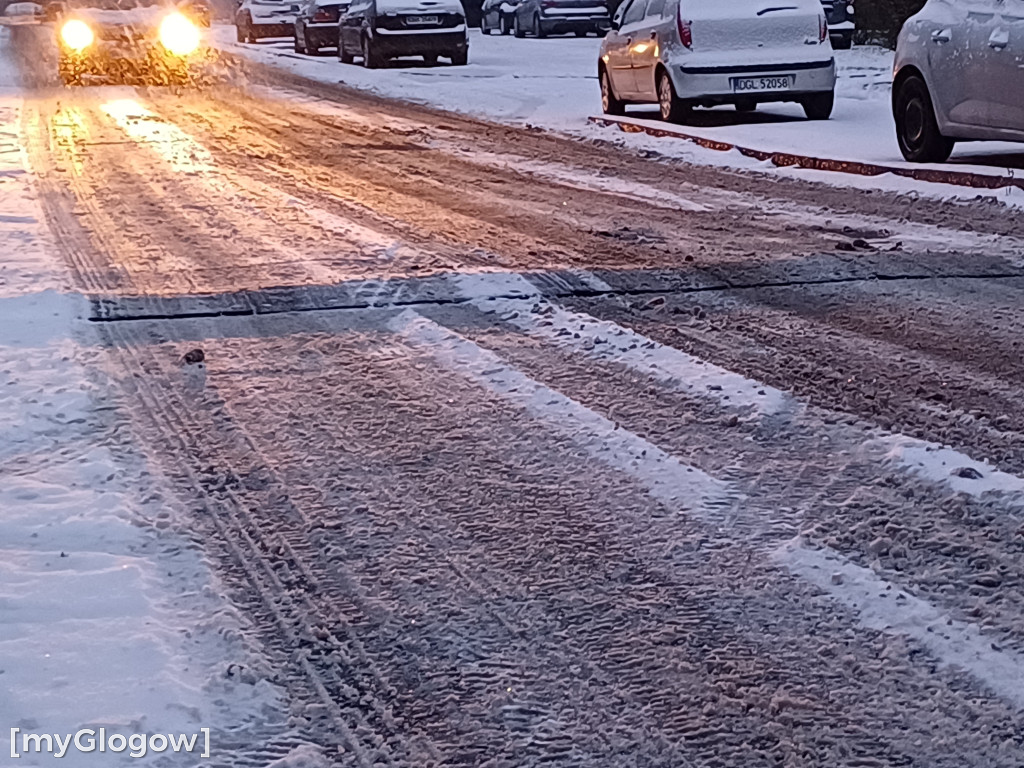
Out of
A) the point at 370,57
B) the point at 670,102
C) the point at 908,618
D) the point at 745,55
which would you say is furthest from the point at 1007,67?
the point at 370,57

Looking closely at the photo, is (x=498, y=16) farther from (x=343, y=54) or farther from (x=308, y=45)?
(x=343, y=54)

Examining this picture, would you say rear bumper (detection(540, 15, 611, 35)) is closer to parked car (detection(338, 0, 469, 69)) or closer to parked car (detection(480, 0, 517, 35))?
parked car (detection(480, 0, 517, 35))

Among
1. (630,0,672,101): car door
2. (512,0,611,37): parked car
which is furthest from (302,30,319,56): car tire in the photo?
(630,0,672,101): car door

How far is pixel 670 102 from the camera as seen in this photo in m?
14.9

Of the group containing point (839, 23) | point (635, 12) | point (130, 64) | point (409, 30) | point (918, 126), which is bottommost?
point (918, 126)

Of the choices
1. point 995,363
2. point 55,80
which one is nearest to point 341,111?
point 55,80

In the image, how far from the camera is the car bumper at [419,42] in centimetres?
2511

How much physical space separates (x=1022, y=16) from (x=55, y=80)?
16.6 meters

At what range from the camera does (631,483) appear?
412 centimetres

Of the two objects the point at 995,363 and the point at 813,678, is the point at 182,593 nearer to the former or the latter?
the point at 813,678

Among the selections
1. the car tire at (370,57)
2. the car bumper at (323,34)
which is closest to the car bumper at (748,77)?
the car tire at (370,57)

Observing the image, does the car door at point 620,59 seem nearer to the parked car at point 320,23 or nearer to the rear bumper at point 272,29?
the parked car at point 320,23

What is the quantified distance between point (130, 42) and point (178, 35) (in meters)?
3.15

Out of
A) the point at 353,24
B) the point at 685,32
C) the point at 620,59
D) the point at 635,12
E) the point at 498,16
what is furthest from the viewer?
the point at 498,16
